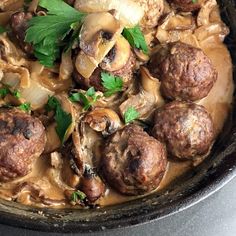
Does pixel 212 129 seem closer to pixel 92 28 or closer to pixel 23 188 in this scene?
pixel 92 28

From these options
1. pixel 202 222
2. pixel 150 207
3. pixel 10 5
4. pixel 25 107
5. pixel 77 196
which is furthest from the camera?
pixel 202 222

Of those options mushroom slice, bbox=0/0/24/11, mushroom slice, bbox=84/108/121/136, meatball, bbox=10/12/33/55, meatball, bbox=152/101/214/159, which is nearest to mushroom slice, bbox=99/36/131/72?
mushroom slice, bbox=84/108/121/136

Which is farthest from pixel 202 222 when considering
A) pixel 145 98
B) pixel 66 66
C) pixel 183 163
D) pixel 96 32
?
pixel 96 32

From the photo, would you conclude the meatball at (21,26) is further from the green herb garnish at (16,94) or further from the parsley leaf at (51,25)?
the green herb garnish at (16,94)

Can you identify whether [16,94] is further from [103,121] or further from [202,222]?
[202,222]

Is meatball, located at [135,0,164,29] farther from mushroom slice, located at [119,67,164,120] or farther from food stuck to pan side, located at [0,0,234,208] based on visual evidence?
mushroom slice, located at [119,67,164,120]

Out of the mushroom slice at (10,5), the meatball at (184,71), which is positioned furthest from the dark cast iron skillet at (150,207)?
the mushroom slice at (10,5)

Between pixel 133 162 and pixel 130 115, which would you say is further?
pixel 130 115

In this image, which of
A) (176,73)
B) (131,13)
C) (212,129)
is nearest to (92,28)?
(131,13)
